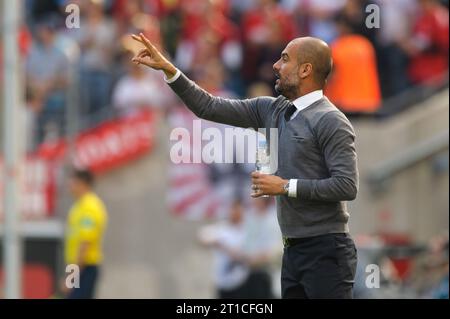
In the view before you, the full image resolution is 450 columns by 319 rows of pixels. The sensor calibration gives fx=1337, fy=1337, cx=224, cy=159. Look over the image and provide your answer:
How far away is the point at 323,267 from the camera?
723 cm

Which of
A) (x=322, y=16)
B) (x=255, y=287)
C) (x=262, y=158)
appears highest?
(x=322, y=16)

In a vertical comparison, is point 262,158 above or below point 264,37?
below

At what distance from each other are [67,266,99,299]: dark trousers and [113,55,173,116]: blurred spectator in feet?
12.2

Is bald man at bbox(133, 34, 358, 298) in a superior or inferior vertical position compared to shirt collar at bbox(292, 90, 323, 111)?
inferior

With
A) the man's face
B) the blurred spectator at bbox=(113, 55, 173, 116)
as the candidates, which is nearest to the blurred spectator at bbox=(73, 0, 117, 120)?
the blurred spectator at bbox=(113, 55, 173, 116)

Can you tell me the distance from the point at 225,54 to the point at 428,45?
254cm

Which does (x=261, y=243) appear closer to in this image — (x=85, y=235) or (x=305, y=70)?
(x=85, y=235)

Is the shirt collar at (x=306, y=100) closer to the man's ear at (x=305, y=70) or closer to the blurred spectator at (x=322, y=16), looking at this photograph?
the man's ear at (x=305, y=70)

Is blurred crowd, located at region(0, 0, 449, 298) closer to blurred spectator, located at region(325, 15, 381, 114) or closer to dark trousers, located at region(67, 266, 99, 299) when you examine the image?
blurred spectator, located at region(325, 15, 381, 114)

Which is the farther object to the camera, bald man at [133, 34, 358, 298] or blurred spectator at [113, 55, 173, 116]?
blurred spectator at [113, 55, 173, 116]

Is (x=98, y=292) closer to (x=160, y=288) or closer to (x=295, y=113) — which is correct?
(x=160, y=288)

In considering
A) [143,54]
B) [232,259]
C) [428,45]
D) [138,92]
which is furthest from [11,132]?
[143,54]

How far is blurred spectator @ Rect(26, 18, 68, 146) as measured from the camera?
54.2ft
